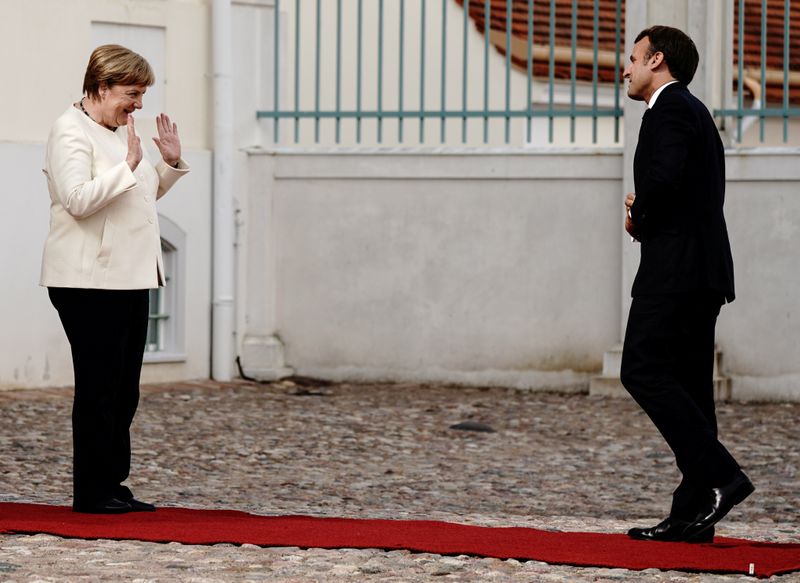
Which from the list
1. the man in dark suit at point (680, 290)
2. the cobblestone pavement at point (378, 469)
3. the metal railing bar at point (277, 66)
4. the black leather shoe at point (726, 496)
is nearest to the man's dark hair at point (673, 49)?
the man in dark suit at point (680, 290)

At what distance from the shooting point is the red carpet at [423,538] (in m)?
5.18

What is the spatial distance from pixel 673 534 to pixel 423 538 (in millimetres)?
790

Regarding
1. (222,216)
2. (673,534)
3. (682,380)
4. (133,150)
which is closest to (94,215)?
(133,150)

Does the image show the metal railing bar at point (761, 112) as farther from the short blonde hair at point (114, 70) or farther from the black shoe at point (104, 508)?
the black shoe at point (104, 508)

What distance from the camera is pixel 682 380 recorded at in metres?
5.61

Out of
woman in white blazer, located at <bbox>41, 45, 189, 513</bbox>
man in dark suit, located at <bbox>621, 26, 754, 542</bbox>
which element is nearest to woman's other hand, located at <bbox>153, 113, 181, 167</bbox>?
woman in white blazer, located at <bbox>41, 45, 189, 513</bbox>

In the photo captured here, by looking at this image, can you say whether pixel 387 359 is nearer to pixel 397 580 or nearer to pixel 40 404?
pixel 40 404

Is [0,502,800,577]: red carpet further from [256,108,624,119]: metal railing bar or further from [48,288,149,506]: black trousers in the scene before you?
[256,108,624,119]: metal railing bar

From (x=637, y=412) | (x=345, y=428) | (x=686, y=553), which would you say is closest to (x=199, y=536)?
(x=686, y=553)

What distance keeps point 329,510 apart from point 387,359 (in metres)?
4.75

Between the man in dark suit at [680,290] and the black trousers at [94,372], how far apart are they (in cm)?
176

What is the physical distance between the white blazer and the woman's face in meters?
0.06

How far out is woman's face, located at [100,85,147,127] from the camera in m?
6.05

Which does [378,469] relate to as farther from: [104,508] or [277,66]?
[277,66]
